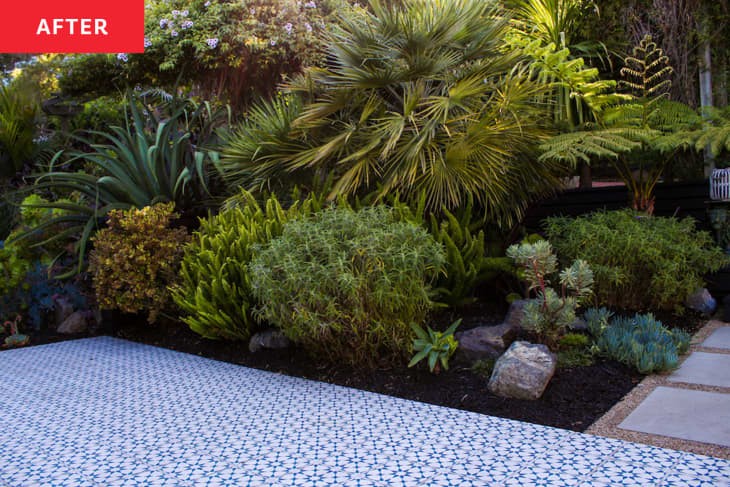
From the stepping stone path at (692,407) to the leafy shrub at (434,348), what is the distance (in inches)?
42.1

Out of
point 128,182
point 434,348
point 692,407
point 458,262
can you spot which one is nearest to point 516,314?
point 458,262

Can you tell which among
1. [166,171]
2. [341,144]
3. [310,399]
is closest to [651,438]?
[310,399]

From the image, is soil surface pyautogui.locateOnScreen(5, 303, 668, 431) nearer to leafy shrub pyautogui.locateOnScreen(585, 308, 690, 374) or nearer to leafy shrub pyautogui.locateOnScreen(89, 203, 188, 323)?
leafy shrub pyautogui.locateOnScreen(585, 308, 690, 374)

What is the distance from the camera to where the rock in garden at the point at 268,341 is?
13.5ft

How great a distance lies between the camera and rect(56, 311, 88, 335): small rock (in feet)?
18.6

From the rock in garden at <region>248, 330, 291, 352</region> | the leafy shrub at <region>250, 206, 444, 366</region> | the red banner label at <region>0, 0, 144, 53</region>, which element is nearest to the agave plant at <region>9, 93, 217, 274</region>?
the rock in garden at <region>248, 330, 291, 352</region>

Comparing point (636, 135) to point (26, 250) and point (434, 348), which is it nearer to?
point (434, 348)

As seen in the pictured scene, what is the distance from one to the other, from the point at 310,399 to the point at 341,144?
269cm

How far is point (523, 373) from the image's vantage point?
306cm

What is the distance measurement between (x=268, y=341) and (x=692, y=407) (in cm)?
274

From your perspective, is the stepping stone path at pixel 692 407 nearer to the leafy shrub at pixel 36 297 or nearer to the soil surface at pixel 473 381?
the soil surface at pixel 473 381

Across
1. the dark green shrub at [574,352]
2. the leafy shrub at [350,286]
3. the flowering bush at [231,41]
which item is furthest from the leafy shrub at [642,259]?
the flowering bush at [231,41]

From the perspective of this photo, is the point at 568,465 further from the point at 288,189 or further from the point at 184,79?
the point at 184,79

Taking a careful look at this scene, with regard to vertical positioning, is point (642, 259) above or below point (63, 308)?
above
